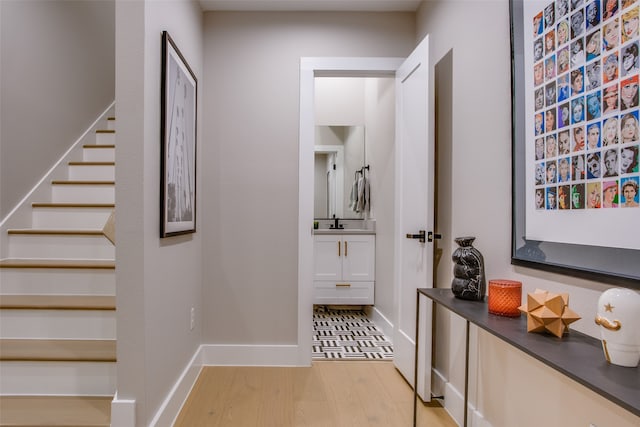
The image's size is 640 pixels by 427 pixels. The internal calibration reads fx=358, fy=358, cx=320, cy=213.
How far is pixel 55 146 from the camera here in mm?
2885

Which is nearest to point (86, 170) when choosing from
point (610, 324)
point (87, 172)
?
point (87, 172)

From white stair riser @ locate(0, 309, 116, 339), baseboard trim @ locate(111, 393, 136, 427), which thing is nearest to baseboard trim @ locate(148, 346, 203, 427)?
baseboard trim @ locate(111, 393, 136, 427)

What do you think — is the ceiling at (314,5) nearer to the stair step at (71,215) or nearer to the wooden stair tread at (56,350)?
the stair step at (71,215)

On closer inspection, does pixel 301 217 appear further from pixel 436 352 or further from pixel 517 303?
pixel 517 303

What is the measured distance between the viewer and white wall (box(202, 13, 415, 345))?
267 cm

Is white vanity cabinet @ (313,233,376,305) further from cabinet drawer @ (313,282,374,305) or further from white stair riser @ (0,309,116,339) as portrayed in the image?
white stair riser @ (0,309,116,339)

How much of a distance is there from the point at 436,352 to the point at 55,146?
10.7 feet

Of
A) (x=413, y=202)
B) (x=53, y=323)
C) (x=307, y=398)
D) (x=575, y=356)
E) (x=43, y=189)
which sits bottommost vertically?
(x=307, y=398)

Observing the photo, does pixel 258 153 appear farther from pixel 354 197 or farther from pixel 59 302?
pixel 354 197

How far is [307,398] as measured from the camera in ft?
7.16

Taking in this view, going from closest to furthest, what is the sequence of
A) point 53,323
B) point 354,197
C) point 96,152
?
point 53,323 → point 96,152 → point 354,197

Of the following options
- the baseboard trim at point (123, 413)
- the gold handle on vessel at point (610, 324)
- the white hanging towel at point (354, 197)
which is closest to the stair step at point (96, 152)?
the baseboard trim at point (123, 413)

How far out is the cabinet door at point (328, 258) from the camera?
381 cm

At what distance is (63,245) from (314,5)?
2403 mm
